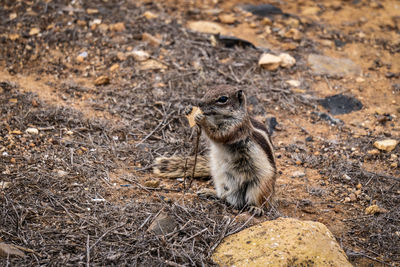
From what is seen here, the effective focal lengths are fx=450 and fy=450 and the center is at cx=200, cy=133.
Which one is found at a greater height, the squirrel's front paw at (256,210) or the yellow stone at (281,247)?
the yellow stone at (281,247)

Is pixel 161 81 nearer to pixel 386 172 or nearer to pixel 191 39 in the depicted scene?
pixel 191 39

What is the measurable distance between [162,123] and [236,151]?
1.43 meters

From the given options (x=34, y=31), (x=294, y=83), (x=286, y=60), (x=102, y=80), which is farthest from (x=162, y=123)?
(x=34, y=31)

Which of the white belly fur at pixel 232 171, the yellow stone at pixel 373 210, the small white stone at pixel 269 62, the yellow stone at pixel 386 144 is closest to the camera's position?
the white belly fur at pixel 232 171

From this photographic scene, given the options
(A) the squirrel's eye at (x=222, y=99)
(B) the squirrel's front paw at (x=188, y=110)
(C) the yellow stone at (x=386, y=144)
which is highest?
(A) the squirrel's eye at (x=222, y=99)

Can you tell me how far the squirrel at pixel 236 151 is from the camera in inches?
168

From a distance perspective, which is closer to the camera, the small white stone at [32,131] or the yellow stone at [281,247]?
the yellow stone at [281,247]

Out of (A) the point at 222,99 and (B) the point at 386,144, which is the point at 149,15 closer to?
(A) the point at 222,99

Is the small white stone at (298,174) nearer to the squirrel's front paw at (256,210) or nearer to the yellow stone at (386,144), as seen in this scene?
the squirrel's front paw at (256,210)

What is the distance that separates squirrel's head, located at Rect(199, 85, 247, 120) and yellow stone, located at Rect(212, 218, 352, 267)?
3.92ft

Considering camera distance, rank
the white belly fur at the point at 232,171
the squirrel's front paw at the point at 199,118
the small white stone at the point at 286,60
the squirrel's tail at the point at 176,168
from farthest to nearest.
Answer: the small white stone at the point at 286,60
the squirrel's tail at the point at 176,168
the white belly fur at the point at 232,171
the squirrel's front paw at the point at 199,118

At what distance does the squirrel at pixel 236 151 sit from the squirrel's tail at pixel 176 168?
0.41 m

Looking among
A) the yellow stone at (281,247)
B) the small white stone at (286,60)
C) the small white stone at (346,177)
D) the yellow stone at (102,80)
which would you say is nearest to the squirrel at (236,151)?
the yellow stone at (281,247)

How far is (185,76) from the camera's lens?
20.6 ft
